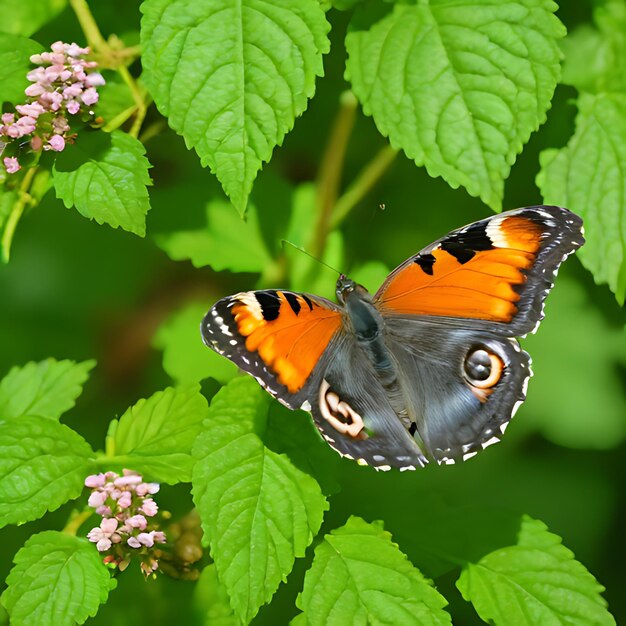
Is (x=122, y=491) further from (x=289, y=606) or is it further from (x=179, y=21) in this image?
(x=179, y=21)

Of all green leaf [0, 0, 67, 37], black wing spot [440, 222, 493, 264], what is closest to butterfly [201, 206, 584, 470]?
black wing spot [440, 222, 493, 264]

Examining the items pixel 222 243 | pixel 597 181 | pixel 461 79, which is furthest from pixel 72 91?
pixel 597 181

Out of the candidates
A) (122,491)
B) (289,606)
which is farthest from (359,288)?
(289,606)

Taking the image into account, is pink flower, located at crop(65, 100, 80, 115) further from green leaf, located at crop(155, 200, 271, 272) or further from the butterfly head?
the butterfly head

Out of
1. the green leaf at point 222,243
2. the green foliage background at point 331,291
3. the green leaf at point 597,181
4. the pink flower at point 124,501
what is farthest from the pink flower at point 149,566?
the green leaf at point 597,181

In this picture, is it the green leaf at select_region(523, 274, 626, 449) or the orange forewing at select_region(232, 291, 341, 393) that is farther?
the green leaf at select_region(523, 274, 626, 449)

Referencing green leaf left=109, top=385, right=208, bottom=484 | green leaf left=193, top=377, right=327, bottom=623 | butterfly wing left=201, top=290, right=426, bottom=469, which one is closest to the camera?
green leaf left=193, top=377, right=327, bottom=623

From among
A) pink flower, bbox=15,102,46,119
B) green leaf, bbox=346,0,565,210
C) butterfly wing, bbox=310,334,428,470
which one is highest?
green leaf, bbox=346,0,565,210
